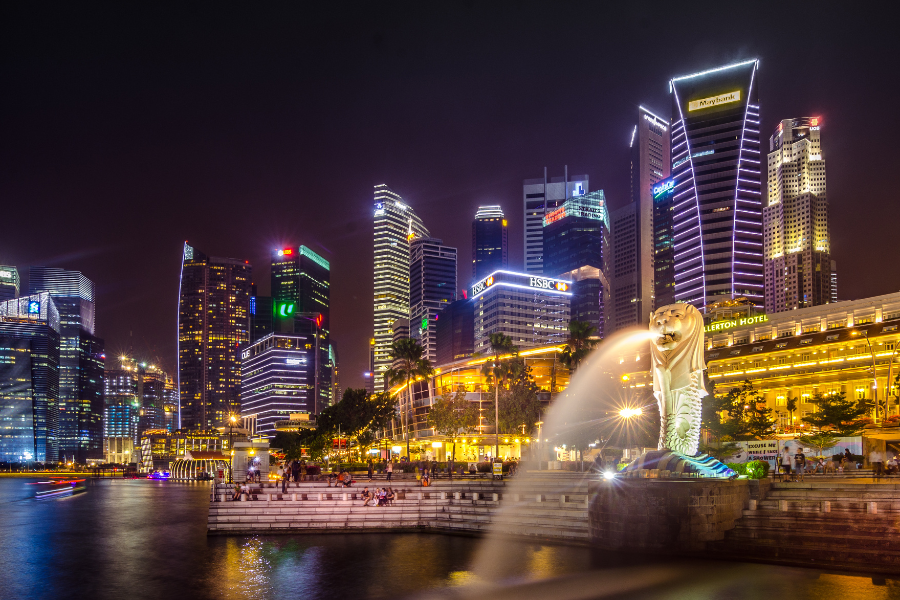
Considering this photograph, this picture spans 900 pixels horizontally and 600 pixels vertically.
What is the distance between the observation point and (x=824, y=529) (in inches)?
1149

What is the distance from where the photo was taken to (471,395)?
110m

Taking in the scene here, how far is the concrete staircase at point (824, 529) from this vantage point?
90.6ft

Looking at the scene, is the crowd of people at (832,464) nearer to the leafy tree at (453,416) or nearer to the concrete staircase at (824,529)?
the concrete staircase at (824,529)

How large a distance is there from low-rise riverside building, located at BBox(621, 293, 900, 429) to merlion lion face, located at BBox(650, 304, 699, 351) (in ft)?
169

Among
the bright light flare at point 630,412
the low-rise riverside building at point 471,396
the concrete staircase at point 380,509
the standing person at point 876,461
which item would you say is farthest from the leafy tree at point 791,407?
the concrete staircase at point 380,509

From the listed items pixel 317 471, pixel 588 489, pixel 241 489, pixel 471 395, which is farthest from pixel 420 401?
pixel 588 489

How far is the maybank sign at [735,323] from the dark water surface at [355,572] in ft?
316

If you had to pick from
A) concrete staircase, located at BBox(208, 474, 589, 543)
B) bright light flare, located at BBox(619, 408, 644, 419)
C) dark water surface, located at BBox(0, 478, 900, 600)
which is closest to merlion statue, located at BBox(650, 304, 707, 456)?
dark water surface, located at BBox(0, 478, 900, 600)

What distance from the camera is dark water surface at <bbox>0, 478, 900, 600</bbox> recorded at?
26047mm

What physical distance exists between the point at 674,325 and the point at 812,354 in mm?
79366

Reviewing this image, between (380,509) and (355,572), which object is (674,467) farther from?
(380,509)

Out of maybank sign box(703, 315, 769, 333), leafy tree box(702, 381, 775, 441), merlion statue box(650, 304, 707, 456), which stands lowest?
leafy tree box(702, 381, 775, 441)

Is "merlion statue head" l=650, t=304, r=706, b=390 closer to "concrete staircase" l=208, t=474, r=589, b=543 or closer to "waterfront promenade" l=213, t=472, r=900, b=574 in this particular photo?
"waterfront promenade" l=213, t=472, r=900, b=574

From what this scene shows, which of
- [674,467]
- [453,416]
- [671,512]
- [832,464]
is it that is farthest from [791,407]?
[671,512]
